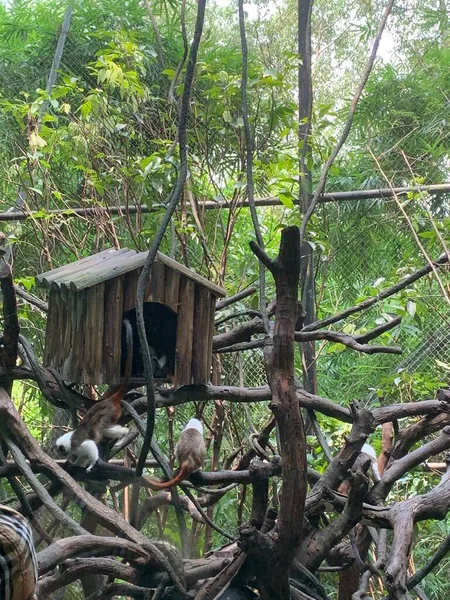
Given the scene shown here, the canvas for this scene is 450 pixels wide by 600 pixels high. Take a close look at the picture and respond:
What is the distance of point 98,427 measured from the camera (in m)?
1.47

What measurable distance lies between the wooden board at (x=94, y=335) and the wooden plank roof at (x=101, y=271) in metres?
0.03

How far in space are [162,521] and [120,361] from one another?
2.35 ft

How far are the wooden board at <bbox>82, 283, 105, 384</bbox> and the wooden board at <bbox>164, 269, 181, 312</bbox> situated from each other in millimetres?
153

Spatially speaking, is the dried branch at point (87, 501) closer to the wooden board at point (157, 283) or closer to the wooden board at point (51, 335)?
the wooden board at point (51, 335)

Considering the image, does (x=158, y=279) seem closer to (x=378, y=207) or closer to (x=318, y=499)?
(x=318, y=499)

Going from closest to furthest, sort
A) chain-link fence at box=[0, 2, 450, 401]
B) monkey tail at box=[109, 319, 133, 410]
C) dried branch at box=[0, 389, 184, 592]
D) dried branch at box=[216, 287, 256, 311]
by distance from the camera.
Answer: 1. dried branch at box=[0, 389, 184, 592]
2. monkey tail at box=[109, 319, 133, 410]
3. dried branch at box=[216, 287, 256, 311]
4. chain-link fence at box=[0, 2, 450, 401]

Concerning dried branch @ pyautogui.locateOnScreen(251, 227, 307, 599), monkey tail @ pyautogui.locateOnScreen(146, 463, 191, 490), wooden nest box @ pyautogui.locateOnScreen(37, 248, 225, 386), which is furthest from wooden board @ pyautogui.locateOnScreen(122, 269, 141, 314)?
dried branch @ pyautogui.locateOnScreen(251, 227, 307, 599)

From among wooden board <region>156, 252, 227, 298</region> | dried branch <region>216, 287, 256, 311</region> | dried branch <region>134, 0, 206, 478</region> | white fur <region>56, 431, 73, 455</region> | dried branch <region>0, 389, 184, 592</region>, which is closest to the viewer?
dried branch <region>134, 0, 206, 478</region>

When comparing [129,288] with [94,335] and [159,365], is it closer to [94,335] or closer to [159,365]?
[94,335]

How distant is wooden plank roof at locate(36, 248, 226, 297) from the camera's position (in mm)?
1366

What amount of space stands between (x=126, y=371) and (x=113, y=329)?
3.6 inches

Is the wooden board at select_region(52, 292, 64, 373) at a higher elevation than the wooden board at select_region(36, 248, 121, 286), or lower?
lower

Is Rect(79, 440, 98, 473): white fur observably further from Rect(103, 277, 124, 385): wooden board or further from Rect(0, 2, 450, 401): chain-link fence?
Rect(0, 2, 450, 401): chain-link fence

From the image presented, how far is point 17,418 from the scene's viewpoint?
46.5 inches
